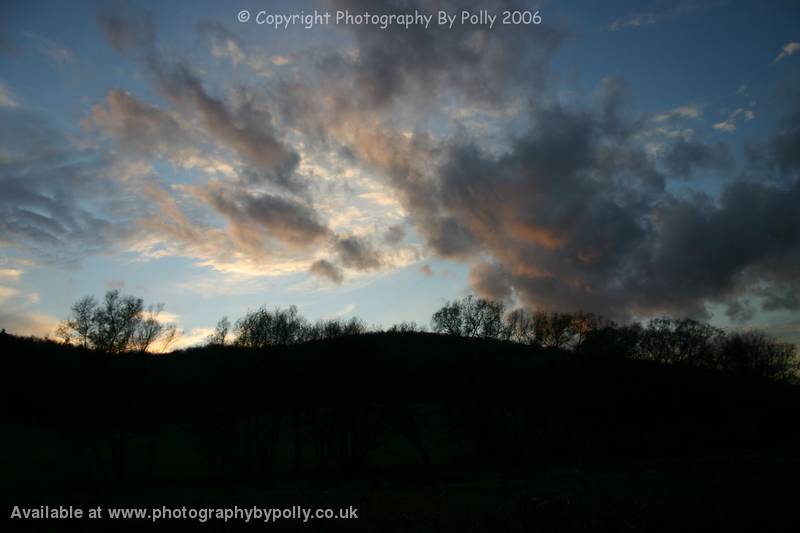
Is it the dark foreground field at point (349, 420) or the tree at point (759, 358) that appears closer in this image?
the dark foreground field at point (349, 420)

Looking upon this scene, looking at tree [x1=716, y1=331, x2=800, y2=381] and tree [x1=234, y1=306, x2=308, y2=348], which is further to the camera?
tree [x1=716, y1=331, x2=800, y2=381]

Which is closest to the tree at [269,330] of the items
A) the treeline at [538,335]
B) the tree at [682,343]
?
the treeline at [538,335]

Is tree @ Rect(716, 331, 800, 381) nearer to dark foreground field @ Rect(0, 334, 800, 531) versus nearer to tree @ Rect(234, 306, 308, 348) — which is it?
dark foreground field @ Rect(0, 334, 800, 531)

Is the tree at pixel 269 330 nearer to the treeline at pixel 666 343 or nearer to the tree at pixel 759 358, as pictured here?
the treeline at pixel 666 343

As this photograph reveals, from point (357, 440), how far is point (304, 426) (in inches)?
526

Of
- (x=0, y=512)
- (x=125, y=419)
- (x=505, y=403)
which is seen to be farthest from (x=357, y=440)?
(x=0, y=512)

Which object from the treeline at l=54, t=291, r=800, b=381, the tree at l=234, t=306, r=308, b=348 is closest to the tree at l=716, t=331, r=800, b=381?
the treeline at l=54, t=291, r=800, b=381

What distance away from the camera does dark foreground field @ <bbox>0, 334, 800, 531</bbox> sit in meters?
53.1

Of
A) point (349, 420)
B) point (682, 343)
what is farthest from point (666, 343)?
point (349, 420)

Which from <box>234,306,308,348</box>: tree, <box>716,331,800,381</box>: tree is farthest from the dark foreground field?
<box>716,331,800,381</box>: tree

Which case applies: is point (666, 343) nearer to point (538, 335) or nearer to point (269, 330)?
point (538, 335)

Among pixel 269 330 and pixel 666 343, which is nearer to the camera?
pixel 269 330

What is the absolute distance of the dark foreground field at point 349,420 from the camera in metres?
53.1

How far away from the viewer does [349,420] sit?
205ft
